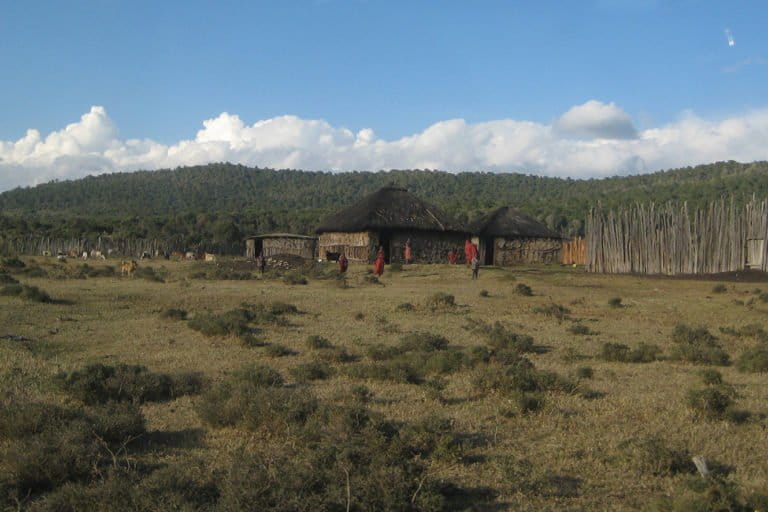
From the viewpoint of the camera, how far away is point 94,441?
5.46m

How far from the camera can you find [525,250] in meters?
37.9

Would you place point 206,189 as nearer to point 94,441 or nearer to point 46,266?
point 46,266

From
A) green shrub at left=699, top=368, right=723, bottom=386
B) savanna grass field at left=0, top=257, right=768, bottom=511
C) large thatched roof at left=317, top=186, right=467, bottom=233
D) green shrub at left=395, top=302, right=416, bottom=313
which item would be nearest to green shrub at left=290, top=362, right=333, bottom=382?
savanna grass field at left=0, top=257, right=768, bottom=511

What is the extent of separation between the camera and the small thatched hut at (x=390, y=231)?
33.4 m

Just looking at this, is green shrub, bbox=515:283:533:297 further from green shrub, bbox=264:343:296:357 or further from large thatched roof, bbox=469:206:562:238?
large thatched roof, bbox=469:206:562:238

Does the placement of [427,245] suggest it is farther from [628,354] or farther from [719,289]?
[628,354]

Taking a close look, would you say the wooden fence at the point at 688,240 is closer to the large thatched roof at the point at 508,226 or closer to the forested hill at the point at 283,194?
the large thatched roof at the point at 508,226

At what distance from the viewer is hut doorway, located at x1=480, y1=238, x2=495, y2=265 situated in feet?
123

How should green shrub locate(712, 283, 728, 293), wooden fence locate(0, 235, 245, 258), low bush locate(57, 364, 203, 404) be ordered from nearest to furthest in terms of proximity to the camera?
low bush locate(57, 364, 203, 404) → green shrub locate(712, 283, 728, 293) → wooden fence locate(0, 235, 245, 258)

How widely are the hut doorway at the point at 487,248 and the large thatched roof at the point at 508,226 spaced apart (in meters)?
0.37

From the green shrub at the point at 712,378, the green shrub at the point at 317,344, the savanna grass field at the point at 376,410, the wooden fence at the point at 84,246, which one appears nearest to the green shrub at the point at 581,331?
the savanna grass field at the point at 376,410

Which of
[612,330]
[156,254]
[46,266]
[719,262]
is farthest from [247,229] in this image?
[612,330]

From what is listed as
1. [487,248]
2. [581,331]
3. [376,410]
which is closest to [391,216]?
[487,248]

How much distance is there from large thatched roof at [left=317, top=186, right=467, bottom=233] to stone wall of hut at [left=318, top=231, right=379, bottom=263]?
318 millimetres
